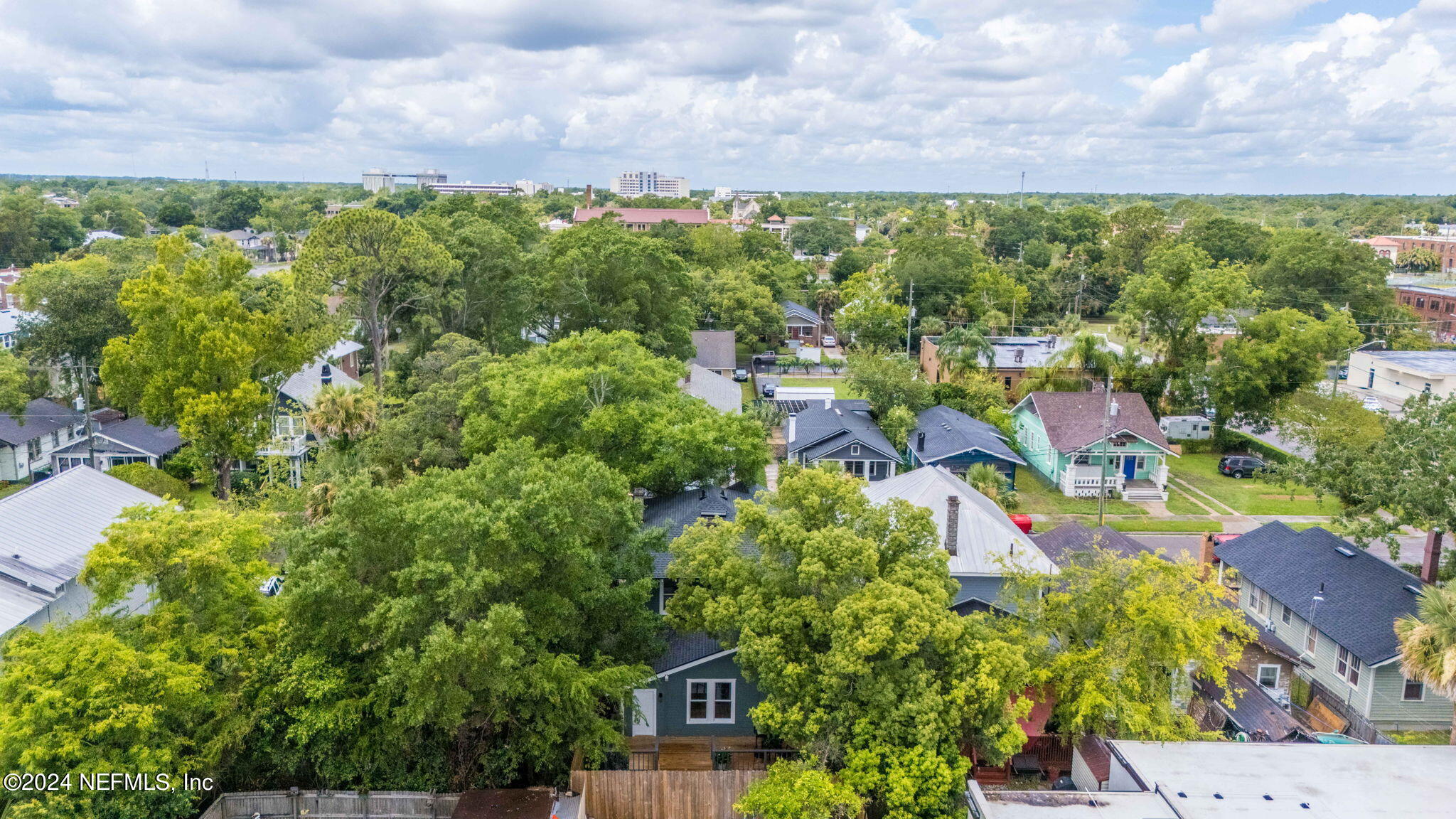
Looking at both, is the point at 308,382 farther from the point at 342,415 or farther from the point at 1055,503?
the point at 1055,503

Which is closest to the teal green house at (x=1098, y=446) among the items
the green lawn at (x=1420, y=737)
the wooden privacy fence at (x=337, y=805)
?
the green lawn at (x=1420, y=737)

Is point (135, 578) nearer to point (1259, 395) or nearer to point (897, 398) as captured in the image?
point (897, 398)

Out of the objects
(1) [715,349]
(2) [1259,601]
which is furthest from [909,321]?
(2) [1259,601]

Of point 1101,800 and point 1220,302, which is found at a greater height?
point 1220,302

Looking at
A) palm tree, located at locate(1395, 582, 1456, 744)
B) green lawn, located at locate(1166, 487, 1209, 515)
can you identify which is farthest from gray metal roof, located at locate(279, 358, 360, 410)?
palm tree, located at locate(1395, 582, 1456, 744)

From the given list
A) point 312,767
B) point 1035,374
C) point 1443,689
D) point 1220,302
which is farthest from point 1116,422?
point 312,767

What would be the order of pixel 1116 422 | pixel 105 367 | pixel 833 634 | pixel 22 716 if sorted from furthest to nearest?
pixel 1116 422 < pixel 105 367 < pixel 833 634 < pixel 22 716
